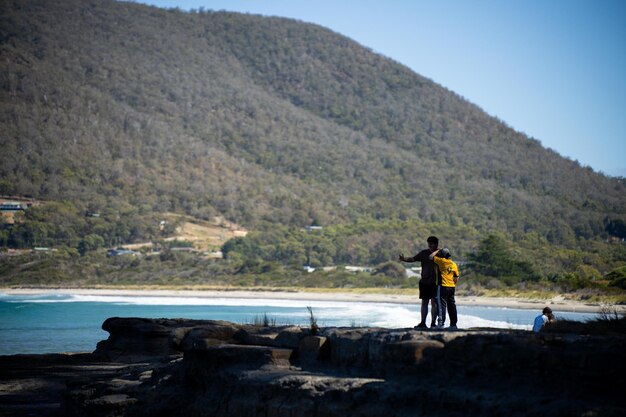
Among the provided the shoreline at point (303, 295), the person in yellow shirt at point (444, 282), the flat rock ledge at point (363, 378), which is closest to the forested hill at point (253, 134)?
the shoreline at point (303, 295)

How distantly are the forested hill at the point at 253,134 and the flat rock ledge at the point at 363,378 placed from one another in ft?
297

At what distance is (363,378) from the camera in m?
8.84

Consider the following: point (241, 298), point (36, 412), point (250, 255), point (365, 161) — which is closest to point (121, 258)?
point (250, 255)

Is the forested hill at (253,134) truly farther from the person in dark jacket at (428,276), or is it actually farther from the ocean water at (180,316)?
the person in dark jacket at (428,276)

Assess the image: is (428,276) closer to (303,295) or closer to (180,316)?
(180,316)

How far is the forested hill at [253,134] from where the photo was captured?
109m

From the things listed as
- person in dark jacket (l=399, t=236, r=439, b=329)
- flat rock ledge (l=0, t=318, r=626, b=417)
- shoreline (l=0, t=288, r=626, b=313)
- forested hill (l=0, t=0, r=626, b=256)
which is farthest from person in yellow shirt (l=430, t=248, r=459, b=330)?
forested hill (l=0, t=0, r=626, b=256)

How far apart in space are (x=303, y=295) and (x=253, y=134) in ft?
234

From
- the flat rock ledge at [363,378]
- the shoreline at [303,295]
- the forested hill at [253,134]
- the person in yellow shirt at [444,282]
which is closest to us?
the flat rock ledge at [363,378]

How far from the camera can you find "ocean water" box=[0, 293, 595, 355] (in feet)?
94.7

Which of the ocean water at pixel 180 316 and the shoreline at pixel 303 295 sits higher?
the shoreline at pixel 303 295

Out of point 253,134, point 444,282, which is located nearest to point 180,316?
point 444,282

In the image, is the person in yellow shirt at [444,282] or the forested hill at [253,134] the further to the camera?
the forested hill at [253,134]

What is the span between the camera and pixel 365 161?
138m
